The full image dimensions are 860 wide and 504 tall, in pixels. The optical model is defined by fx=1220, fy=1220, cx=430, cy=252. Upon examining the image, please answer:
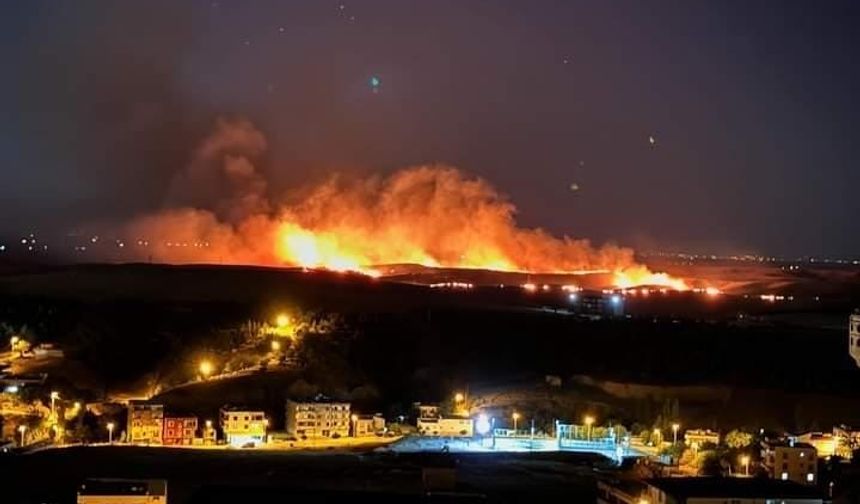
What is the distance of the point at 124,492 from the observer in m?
14.2

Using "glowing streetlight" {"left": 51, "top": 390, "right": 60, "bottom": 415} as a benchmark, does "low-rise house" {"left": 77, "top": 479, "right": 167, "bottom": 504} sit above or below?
below

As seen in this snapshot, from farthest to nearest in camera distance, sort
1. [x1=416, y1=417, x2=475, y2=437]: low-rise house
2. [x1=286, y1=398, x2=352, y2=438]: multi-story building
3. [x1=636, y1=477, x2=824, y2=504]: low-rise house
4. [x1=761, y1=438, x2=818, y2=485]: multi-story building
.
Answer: [x1=286, y1=398, x2=352, y2=438]: multi-story building, [x1=416, y1=417, x2=475, y2=437]: low-rise house, [x1=761, y1=438, x2=818, y2=485]: multi-story building, [x1=636, y1=477, x2=824, y2=504]: low-rise house

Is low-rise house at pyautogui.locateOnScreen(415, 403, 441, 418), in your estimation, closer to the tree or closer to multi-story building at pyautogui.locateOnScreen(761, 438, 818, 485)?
the tree

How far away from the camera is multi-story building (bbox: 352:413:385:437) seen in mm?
22734

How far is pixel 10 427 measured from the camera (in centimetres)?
2214

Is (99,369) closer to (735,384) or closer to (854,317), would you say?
(735,384)

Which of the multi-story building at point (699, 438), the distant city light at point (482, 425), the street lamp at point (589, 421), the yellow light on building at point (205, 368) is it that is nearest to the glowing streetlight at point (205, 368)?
the yellow light on building at point (205, 368)

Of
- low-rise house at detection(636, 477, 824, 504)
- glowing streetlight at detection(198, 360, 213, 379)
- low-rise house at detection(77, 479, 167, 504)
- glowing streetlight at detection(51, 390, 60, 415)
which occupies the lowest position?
low-rise house at detection(77, 479, 167, 504)

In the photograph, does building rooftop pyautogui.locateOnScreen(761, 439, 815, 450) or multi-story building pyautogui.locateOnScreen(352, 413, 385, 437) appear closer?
building rooftop pyautogui.locateOnScreen(761, 439, 815, 450)

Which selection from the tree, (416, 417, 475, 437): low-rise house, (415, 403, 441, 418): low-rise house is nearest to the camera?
the tree

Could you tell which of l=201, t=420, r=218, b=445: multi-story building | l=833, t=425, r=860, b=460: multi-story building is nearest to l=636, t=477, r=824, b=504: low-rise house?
l=833, t=425, r=860, b=460: multi-story building

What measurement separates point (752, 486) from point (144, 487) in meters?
7.08

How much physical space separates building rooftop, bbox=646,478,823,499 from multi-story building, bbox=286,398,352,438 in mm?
9302

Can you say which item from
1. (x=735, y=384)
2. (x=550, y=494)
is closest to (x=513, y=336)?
(x=735, y=384)
